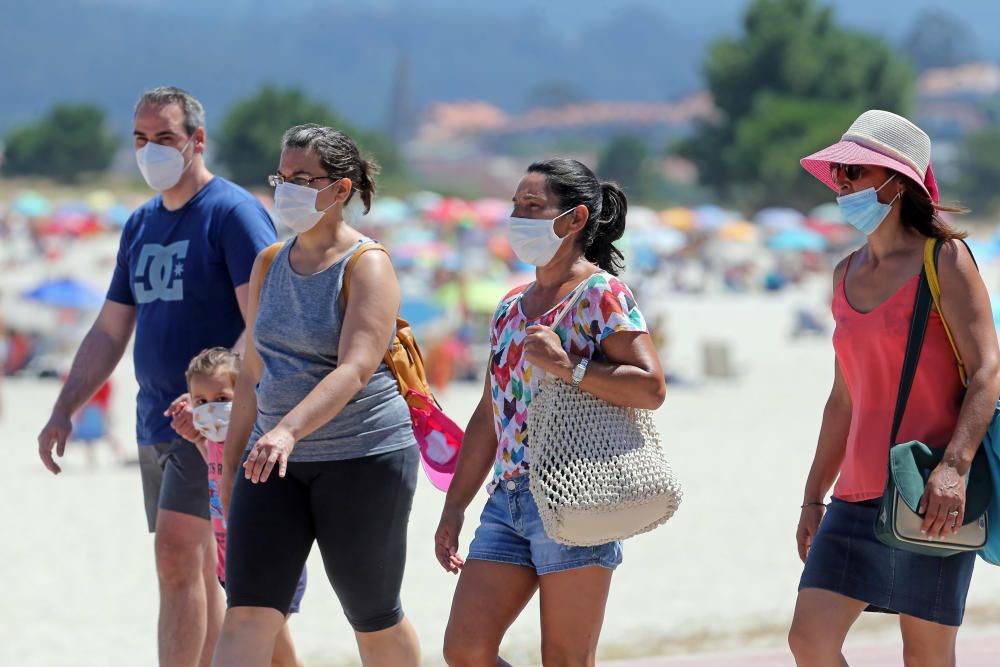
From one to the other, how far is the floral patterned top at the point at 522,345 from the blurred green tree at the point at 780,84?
2819 inches

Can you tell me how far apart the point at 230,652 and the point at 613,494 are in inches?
36.8

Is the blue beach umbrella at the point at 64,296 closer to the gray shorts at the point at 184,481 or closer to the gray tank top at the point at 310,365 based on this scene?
the gray shorts at the point at 184,481

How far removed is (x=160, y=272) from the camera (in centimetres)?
392

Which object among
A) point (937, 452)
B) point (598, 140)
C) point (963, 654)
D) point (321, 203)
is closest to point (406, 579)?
point (963, 654)

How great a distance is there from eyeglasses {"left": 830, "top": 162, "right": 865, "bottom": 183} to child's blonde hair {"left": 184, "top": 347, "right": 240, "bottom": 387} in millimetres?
1560

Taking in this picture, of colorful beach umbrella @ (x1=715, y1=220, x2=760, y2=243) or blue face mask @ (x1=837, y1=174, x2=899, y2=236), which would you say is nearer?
blue face mask @ (x1=837, y1=174, x2=899, y2=236)

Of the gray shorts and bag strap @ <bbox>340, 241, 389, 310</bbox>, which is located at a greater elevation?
bag strap @ <bbox>340, 241, 389, 310</bbox>

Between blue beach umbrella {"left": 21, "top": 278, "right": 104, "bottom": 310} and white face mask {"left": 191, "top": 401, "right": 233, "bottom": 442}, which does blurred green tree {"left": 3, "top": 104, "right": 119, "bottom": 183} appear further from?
white face mask {"left": 191, "top": 401, "right": 233, "bottom": 442}

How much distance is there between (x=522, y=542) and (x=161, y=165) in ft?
5.08

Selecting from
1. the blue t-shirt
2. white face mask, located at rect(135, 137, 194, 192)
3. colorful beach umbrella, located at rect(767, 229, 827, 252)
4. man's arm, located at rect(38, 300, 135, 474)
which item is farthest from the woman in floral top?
colorful beach umbrella, located at rect(767, 229, 827, 252)

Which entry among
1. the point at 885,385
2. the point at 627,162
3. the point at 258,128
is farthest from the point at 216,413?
the point at 627,162

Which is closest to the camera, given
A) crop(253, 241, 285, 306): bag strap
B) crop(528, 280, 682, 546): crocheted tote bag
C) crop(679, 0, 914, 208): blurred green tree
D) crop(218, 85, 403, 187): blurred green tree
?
crop(528, 280, 682, 546): crocheted tote bag

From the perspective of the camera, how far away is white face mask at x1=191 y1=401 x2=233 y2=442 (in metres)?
3.65

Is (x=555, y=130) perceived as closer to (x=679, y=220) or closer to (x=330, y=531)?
(x=679, y=220)
